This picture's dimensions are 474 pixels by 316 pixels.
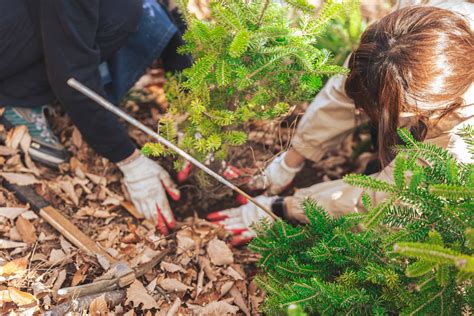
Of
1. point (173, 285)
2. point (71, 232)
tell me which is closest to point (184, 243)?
point (173, 285)

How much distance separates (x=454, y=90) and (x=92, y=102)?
166cm

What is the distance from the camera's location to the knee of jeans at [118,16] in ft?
8.02

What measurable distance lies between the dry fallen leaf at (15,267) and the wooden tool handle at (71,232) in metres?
0.24

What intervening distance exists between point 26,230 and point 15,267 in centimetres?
28

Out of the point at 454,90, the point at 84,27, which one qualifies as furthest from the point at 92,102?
the point at 454,90

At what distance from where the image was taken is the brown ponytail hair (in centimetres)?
178

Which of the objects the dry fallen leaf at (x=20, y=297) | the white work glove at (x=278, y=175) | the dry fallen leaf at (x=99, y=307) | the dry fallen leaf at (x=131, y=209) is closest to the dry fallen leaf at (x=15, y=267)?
the dry fallen leaf at (x=20, y=297)

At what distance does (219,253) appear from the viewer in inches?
92.5

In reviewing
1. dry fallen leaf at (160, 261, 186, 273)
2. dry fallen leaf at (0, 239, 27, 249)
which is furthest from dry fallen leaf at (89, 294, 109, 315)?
dry fallen leaf at (0, 239, 27, 249)

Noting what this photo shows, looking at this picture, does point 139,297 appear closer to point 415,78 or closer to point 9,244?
point 9,244

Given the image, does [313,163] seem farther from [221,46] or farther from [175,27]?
[221,46]

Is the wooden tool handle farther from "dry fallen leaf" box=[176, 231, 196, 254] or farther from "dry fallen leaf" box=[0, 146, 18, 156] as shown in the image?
"dry fallen leaf" box=[0, 146, 18, 156]

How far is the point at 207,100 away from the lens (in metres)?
1.93

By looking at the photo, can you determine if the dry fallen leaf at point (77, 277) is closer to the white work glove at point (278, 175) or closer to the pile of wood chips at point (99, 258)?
the pile of wood chips at point (99, 258)
